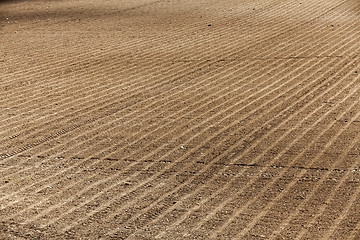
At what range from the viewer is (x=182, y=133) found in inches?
231

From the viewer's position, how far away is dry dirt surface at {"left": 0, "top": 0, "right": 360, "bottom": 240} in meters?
4.19

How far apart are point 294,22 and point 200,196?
7815mm

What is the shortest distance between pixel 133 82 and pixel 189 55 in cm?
167

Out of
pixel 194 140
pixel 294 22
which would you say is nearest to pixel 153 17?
pixel 294 22

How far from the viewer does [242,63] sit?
860 centimetres

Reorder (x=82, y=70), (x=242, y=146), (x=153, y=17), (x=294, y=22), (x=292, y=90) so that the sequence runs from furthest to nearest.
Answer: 1. (x=153, y=17)
2. (x=294, y=22)
3. (x=82, y=70)
4. (x=292, y=90)
5. (x=242, y=146)

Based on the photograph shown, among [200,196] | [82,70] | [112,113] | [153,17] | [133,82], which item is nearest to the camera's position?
[200,196]

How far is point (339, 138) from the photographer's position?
5.54 metres

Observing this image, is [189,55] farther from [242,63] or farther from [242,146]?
[242,146]

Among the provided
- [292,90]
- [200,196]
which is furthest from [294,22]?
[200,196]

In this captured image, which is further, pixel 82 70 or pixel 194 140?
pixel 82 70

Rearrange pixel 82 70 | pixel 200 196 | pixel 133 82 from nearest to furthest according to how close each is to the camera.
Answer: pixel 200 196 → pixel 133 82 → pixel 82 70

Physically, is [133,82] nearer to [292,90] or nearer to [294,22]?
[292,90]

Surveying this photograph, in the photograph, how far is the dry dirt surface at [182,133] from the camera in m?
4.19
